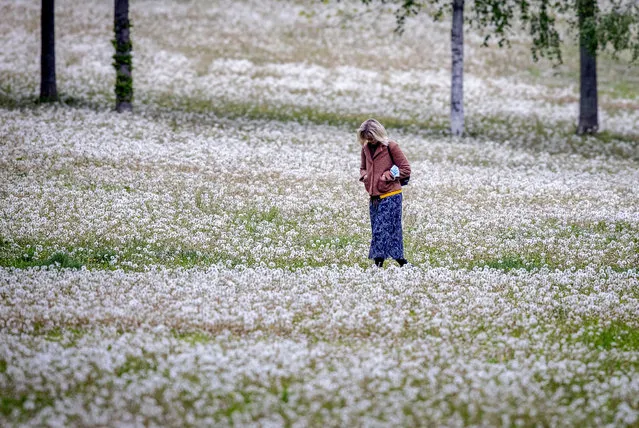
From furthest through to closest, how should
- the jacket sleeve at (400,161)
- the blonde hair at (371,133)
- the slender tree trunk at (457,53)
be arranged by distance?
1. the slender tree trunk at (457,53)
2. the jacket sleeve at (400,161)
3. the blonde hair at (371,133)

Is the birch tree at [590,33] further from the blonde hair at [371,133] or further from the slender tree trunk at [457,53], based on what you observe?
the blonde hair at [371,133]

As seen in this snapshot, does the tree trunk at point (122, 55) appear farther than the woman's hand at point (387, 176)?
Yes

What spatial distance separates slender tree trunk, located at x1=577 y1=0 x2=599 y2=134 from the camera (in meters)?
31.8

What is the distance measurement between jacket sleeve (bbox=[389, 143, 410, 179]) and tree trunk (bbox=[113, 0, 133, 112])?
710 inches

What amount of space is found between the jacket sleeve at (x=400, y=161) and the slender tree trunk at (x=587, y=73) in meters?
20.6

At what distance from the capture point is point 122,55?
2930 centimetres

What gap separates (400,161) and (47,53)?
838 inches

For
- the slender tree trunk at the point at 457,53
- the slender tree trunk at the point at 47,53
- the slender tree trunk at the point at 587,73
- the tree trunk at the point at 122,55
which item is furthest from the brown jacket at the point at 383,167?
the slender tree trunk at the point at 47,53

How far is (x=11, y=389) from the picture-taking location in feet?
26.5

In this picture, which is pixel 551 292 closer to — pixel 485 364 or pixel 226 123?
pixel 485 364

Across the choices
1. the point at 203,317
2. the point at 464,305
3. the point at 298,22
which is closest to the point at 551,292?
the point at 464,305

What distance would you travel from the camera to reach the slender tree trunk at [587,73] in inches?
1251

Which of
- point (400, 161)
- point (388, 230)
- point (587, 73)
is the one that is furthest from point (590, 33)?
point (388, 230)

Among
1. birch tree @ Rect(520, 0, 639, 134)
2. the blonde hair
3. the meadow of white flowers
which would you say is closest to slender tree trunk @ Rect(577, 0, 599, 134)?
birch tree @ Rect(520, 0, 639, 134)
